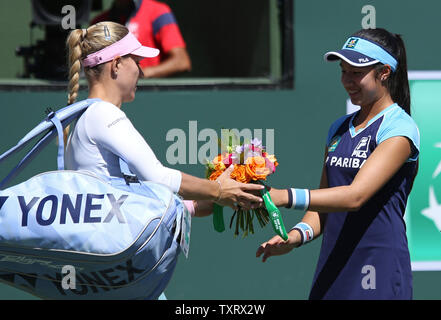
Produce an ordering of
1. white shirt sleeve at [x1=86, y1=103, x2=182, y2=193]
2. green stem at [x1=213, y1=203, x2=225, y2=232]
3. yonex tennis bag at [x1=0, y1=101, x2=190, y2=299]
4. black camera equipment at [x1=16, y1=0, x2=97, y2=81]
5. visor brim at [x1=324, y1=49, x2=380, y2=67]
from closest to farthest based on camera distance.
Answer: yonex tennis bag at [x1=0, y1=101, x2=190, y2=299] → white shirt sleeve at [x1=86, y1=103, x2=182, y2=193] → visor brim at [x1=324, y1=49, x2=380, y2=67] → green stem at [x1=213, y1=203, x2=225, y2=232] → black camera equipment at [x1=16, y1=0, x2=97, y2=81]

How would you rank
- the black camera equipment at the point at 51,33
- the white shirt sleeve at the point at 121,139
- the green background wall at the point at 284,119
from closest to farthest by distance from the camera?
the white shirt sleeve at the point at 121,139, the green background wall at the point at 284,119, the black camera equipment at the point at 51,33

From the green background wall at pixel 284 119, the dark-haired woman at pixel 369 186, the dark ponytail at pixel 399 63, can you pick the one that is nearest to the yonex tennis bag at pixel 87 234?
the dark-haired woman at pixel 369 186

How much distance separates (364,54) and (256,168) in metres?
0.71

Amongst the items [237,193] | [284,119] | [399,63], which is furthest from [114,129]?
[284,119]

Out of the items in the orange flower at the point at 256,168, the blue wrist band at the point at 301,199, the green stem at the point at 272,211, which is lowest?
the green stem at the point at 272,211

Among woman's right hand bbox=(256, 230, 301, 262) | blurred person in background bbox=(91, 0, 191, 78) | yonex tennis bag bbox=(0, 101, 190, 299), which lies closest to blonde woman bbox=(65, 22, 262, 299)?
yonex tennis bag bbox=(0, 101, 190, 299)

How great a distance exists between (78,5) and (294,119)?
1838 mm

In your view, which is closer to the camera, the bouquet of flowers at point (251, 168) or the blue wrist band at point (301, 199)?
the blue wrist band at point (301, 199)

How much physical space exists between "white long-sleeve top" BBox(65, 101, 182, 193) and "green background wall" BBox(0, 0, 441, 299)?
229cm

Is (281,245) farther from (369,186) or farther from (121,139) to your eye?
(121,139)

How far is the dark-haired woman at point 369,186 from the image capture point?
11.8 feet

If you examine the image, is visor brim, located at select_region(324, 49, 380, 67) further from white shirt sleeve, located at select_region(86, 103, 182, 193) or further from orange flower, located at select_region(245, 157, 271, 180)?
white shirt sleeve, located at select_region(86, 103, 182, 193)

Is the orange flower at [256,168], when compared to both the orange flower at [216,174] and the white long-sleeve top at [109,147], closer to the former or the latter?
the orange flower at [216,174]

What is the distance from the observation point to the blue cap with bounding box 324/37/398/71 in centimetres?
375
